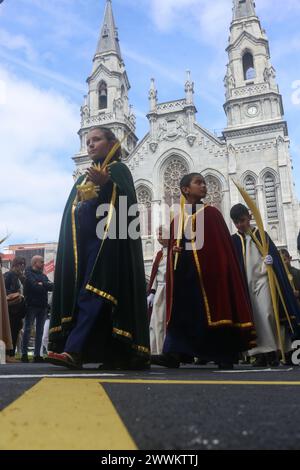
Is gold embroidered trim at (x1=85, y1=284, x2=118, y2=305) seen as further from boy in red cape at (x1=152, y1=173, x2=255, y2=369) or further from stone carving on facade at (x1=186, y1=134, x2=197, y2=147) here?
stone carving on facade at (x1=186, y1=134, x2=197, y2=147)

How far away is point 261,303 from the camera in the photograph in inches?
197

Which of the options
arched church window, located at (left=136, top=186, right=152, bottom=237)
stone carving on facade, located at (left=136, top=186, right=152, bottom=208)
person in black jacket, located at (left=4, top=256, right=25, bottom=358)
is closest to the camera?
person in black jacket, located at (left=4, top=256, right=25, bottom=358)

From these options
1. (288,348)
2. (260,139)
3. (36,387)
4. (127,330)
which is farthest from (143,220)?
(36,387)

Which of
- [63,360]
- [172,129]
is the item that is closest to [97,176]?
[63,360]

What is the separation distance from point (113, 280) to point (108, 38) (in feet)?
110

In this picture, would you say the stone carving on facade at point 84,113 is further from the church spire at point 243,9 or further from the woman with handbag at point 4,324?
the woman with handbag at point 4,324

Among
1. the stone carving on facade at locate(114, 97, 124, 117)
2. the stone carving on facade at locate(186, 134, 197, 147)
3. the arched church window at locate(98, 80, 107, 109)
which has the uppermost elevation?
the arched church window at locate(98, 80, 107, 109)

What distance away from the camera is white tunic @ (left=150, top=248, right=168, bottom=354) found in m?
6.75

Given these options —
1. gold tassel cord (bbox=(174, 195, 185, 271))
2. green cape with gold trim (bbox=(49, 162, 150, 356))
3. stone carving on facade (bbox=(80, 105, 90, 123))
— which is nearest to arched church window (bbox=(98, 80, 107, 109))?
stone carving on facade (bbox=(80, 105, 90, 123))

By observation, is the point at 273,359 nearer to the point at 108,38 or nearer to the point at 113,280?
the point at 113,280

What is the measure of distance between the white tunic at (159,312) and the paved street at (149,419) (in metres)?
5.15

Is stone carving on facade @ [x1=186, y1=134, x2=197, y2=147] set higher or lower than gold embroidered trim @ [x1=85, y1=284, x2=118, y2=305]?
higher

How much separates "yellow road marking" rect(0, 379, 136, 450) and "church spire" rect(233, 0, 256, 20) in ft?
106

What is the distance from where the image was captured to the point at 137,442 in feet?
2.69
